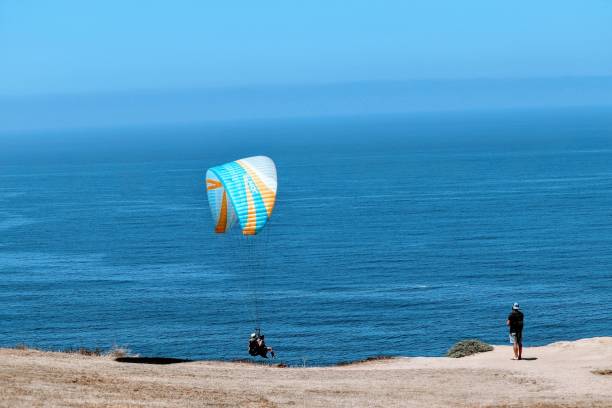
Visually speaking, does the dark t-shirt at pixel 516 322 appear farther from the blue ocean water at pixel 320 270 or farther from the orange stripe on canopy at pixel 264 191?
A: the blue ocean water at pixel 320 270

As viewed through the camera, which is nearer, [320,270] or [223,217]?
[223,217]

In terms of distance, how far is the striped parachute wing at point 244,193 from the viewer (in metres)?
32.4

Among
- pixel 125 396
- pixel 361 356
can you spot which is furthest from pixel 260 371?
pixel 361 356

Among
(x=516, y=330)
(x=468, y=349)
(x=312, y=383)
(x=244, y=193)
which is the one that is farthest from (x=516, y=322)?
(x=244, y=193)

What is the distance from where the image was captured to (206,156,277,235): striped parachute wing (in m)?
32.4

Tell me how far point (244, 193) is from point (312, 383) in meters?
7.57

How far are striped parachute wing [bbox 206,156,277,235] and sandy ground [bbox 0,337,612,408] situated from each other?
4768mm

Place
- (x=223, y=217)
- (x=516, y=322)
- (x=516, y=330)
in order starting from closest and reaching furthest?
(x=516, y=330) → (x=516, y=322) → (x=223, y=217)

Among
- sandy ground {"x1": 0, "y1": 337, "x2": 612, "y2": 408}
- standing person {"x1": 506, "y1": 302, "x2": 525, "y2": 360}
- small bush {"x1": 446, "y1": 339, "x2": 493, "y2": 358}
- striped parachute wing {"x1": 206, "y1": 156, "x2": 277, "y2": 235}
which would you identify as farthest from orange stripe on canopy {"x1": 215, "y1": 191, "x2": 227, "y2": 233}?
standing person {"x1": 506, "y1": 302, "x2": 525, "y2": 360}

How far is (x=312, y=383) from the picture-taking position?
91.5 feet

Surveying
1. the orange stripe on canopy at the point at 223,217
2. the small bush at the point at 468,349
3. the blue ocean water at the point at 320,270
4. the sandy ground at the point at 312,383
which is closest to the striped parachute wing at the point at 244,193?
the orange stripe on canopy at the point at 223,217

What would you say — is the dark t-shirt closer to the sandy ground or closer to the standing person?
the standing person

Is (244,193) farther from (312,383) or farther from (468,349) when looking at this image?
(468,349)

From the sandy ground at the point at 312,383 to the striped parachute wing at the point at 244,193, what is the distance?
4768 millimetres
